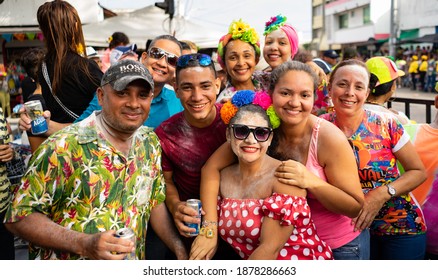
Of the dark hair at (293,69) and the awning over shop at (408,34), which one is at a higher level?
the awning over shop at (408,34)

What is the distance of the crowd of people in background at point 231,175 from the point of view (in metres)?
2.27

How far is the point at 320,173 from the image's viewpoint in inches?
103

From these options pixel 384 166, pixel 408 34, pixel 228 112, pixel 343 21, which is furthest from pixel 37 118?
pixel 343 21

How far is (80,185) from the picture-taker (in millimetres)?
2262

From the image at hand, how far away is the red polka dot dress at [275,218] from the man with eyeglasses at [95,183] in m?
0.49

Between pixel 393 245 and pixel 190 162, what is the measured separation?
4.66 feet

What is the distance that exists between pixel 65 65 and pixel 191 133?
1314 mm

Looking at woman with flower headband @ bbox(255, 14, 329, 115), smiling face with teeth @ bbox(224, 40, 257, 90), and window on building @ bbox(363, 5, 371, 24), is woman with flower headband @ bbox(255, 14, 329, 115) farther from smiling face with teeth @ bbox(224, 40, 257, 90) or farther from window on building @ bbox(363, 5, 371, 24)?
window on building @ bbox(363, 5, 371, 24)

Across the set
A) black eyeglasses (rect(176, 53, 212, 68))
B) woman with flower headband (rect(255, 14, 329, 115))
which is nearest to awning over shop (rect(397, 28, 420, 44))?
woman with flower headband (rect(255, 14, 329, 115))

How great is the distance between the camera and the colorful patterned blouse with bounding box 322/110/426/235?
289 centimetres

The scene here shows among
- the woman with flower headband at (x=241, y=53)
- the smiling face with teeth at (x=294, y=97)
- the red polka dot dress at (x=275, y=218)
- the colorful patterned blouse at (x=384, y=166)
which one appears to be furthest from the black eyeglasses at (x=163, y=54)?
the colorful patterned blouse at (x=384, y=166)

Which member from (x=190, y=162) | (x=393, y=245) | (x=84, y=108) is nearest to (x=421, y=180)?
(x=393, y=245)

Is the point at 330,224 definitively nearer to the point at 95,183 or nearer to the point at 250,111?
the point at 250,111

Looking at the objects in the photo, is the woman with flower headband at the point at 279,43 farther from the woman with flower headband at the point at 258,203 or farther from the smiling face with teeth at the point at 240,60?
the woman with flower headband at the point at 258,203
